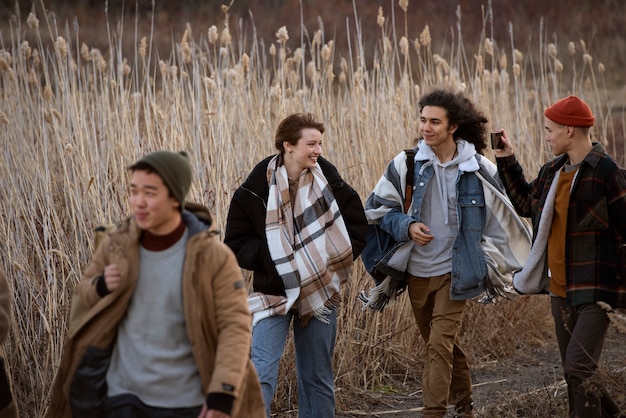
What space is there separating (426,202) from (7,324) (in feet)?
7.10

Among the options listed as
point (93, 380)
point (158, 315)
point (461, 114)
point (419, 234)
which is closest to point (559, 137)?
point (461, 114)

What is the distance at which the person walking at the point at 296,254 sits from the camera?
4363 millimetres

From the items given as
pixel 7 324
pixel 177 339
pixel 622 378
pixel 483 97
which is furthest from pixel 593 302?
pixel 483 97

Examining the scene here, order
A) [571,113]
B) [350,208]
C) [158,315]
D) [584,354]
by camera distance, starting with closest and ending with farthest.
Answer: [158,315] < [584,354] < [571,113] < [350,208]

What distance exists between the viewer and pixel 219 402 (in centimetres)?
290

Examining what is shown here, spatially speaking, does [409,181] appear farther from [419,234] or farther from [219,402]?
[219,402]

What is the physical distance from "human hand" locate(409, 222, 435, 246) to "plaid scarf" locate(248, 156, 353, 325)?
0.39 m

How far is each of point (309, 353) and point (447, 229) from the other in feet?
3.22

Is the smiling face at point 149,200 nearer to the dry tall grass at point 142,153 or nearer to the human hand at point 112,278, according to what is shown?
the human hand at point 112,278

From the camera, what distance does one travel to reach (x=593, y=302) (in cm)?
419

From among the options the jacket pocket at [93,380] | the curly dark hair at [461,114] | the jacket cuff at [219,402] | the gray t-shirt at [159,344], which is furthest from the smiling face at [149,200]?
the curly dark hair at [461,114]

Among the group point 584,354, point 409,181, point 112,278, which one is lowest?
point 584,354

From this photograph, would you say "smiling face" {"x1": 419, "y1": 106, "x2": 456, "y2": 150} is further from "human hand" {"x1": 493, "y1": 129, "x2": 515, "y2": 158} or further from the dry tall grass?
the dry tall grass

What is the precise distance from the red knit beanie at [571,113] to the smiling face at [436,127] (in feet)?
2.21
